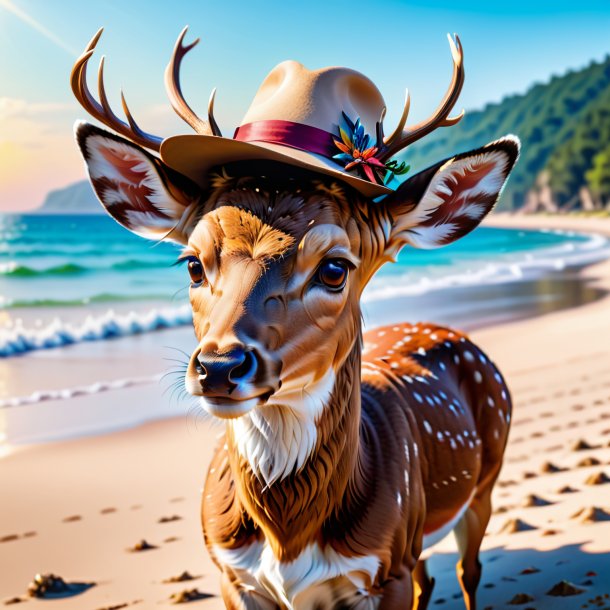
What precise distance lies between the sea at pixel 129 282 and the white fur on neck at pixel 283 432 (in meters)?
10.2

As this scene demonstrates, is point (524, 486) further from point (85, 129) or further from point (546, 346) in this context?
point (546, 346)

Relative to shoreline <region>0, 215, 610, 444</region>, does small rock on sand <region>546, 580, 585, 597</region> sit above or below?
above

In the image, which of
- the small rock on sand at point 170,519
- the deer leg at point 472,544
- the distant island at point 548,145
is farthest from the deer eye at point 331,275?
the distant island at point 548,145

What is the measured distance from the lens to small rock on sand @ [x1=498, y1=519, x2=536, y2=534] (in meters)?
4.49

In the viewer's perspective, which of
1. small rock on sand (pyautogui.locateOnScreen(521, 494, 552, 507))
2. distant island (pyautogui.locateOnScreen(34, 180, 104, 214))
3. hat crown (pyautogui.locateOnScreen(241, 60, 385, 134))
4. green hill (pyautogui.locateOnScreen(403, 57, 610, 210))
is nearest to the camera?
hat crown (pyautogui.locateOnScreen(241, 60, 385, 134))

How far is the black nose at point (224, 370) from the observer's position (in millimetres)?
2049

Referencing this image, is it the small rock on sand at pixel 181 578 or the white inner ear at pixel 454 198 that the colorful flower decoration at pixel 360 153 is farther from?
the small rock on sand at pixel 181 578

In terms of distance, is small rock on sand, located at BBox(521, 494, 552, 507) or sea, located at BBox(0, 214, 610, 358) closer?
small rock on sand, located at BBox(521, 494, 552, 507)

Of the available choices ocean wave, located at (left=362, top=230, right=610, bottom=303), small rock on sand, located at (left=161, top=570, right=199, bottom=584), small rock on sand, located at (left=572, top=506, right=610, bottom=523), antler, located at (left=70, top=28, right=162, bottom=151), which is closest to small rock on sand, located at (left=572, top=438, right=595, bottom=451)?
small rock on sand, located at (left=572, top=506, right=610, bottom=523)

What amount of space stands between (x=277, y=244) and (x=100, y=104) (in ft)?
2.72

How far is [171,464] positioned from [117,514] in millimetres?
947

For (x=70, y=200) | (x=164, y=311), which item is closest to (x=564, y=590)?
(x=164, y=311)

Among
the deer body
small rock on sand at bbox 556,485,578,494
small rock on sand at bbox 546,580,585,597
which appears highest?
the deer body

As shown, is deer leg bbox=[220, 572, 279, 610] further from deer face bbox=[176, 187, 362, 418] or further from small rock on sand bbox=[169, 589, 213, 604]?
small rock on sand bbox=[169, 589, 213, 604]
